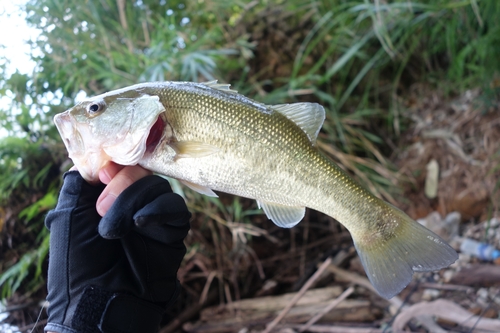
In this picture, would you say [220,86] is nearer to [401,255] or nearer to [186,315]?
[401,255]

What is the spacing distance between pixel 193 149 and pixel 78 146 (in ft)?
0.99

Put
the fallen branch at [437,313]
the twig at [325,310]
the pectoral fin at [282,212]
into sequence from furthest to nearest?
the twig at [325,310]
the fallen branch at [437,313]
the pectoral fin at [282,212]

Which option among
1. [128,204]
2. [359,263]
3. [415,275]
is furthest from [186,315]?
[128,204]

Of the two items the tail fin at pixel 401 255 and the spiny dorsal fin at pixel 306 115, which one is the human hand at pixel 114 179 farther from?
the tail fin at pixel 401 255

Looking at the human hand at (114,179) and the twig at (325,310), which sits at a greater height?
the human hand at (114,179)

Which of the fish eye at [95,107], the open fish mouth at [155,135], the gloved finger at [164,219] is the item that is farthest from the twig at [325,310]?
the fish eye at [95,107]

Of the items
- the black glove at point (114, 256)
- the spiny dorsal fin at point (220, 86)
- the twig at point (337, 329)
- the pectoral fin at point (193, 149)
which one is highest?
the spiny dorsal fin at point (220, 86)

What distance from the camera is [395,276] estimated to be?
3.06 ft

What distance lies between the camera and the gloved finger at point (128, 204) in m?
0.89

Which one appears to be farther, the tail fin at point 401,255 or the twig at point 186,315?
the twig at point 186,315

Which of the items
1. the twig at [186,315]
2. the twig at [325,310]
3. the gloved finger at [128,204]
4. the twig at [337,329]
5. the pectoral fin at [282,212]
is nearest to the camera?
the gloved finger at [128,204]

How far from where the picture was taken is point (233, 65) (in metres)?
2.46

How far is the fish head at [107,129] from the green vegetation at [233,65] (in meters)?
1.01

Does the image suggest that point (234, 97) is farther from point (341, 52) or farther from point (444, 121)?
point (444, 121)
